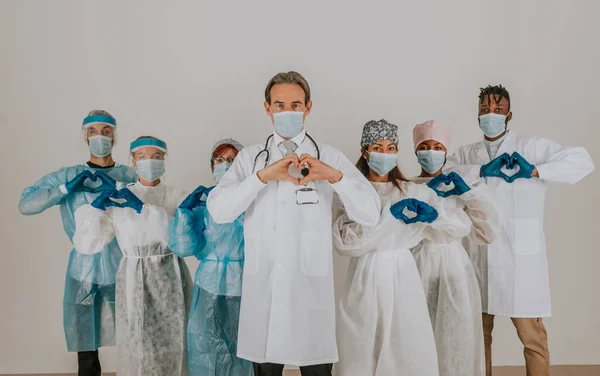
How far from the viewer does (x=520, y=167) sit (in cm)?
303

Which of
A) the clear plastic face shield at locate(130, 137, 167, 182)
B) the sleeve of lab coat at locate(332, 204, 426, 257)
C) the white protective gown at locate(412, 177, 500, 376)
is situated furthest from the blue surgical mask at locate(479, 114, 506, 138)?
the clear plastic face shield at locate(130, 137, 167, 182)

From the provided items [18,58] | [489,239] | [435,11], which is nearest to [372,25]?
[435,11]

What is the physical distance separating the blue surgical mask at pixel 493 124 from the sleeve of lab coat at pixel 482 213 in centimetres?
40

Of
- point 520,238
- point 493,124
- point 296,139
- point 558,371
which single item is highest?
point 493,124

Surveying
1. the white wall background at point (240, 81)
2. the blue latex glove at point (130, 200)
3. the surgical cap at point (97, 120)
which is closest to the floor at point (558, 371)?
the white wall background at point (240, 81)

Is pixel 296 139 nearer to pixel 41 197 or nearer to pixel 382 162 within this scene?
pixel 382 162

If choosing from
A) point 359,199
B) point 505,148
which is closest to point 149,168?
point 359,199

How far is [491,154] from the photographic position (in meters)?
3.23

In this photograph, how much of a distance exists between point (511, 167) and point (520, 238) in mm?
411

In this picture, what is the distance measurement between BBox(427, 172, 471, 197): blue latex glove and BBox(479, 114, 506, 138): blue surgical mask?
543 mm

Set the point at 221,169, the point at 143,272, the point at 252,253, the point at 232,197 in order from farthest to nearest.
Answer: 1. the point at 221,169
2. the point at 143,272
3. the point at 252,253
4. the point at 232,197

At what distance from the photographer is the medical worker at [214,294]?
8.90 ft

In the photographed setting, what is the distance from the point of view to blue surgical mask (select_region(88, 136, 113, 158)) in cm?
300

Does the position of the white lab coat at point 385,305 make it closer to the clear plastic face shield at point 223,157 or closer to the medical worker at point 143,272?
the clear plastic face shield at point 223,157
